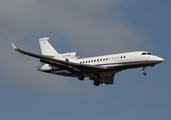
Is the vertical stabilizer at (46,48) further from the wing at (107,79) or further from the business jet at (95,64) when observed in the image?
the wing at (107,79)

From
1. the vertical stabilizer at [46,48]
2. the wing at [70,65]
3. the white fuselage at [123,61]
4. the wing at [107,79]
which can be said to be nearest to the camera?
the white fuselage at [123,61]

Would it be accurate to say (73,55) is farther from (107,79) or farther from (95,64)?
(107,79)

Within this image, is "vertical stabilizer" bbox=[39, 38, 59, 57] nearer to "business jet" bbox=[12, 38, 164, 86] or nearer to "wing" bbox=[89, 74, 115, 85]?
"business jet" bbox=[12, 38, 164, 86]

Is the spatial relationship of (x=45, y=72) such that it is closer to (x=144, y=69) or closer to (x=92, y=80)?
(x=92, y=80)

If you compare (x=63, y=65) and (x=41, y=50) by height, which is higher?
(x=41, y=50)

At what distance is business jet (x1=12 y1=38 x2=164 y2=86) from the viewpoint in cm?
4105

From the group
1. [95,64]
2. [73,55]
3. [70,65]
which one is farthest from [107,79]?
[70,65]

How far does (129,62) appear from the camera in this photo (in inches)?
1622

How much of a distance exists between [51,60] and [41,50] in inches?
283

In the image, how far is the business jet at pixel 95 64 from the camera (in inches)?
1616

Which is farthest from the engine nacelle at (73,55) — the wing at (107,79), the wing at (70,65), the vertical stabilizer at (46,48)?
the wing at (107,79)

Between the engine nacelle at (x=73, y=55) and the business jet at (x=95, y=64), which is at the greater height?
the engine nacelle at (x=73, y=55)

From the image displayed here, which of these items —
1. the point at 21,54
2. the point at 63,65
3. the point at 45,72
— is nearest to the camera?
the point at 21,54

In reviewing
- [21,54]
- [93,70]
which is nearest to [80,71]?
[93,70]
